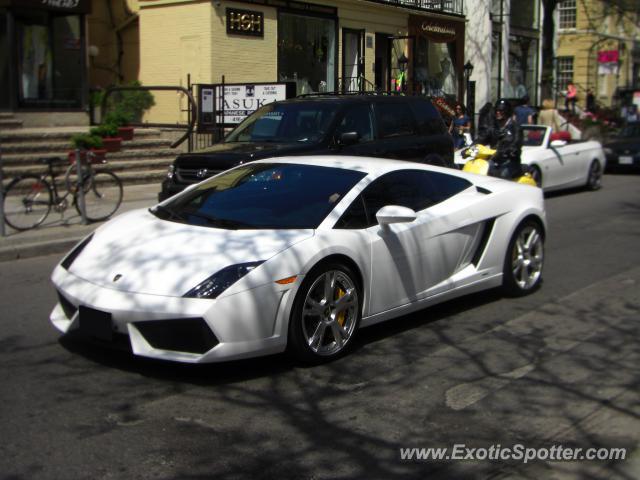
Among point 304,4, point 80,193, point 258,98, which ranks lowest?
point 80,193

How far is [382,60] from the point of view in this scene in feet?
84.5

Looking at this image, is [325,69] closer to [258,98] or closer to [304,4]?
→ [304,4]

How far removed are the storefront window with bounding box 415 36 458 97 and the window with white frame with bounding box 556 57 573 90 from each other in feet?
71.2

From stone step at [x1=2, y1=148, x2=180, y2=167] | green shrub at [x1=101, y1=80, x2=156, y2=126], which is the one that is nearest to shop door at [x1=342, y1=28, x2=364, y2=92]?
green shrub at [x1=101, y1=80, x2=156, y2=126]

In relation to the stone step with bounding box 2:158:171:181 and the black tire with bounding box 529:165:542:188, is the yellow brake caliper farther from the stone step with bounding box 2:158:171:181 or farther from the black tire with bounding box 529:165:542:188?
the black tire with bounding box 529:165:542:188

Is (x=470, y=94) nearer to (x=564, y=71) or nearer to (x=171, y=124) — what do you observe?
(x=171, y=124)

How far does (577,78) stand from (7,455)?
48520 millimetres

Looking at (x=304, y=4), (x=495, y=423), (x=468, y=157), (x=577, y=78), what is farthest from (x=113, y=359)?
(x=577, y=78)

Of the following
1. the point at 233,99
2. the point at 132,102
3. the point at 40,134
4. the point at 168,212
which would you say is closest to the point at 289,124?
the point at 168,212

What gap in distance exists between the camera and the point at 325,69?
A: 2347 centimetres

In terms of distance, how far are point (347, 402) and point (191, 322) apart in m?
1.07

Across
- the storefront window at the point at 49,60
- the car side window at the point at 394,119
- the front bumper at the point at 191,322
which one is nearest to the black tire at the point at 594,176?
the car side window at the point at 394,119

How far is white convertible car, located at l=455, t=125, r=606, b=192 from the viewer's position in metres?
15.7

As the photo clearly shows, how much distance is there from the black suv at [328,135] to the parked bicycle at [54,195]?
3.79 feet
